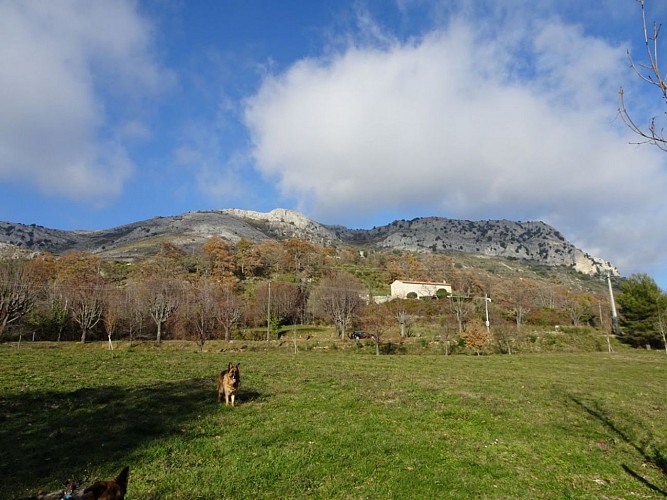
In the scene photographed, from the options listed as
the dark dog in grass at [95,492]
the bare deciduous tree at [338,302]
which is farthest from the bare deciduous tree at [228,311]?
the dark dog in grass at [95,492]

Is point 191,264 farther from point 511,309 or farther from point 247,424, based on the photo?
point 247,424

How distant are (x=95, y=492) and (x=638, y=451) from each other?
46.8ft

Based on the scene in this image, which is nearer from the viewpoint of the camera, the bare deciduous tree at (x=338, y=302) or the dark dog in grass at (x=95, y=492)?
the dark dog in grass at (x=95, y=492)

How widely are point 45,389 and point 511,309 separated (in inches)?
3899

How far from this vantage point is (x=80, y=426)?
36.0 ft

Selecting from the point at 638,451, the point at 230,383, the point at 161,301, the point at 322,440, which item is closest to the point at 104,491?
the point at 322,440

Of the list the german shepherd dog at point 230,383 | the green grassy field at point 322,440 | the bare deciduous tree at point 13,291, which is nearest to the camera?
the green grassy field at point 322,440

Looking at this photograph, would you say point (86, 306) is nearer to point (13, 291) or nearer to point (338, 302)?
point (13, 291)

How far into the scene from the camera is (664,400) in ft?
65.4

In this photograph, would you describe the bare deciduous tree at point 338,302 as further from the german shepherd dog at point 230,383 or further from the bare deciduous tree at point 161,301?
the german shepherd dog at point 230,383

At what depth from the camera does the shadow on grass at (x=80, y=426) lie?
→ 26.5ft

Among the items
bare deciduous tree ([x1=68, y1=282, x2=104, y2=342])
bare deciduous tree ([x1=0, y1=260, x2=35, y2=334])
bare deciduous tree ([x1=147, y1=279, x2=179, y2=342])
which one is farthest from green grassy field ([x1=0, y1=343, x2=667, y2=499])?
bare deciduous tree ([x1=147, y1=279, x2=179, y2=342])

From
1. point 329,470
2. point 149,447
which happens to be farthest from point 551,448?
point 149,447

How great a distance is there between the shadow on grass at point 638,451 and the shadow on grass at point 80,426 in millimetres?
12176
